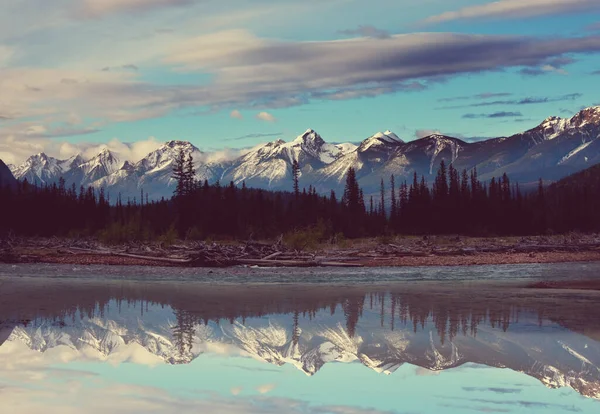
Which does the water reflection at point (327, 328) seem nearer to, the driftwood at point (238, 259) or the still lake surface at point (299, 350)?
the still lake surface at point (299, 350)

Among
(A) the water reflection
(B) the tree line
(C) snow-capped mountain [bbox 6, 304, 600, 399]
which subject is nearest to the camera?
(C) snow-capped mountain [bbox 6, 304, 600, 399]

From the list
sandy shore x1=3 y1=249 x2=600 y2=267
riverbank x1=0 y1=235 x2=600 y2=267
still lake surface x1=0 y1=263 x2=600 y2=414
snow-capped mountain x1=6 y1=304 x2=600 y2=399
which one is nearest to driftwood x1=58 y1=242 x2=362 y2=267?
riverbank x1=0 y1=235 x2=600 y2=267

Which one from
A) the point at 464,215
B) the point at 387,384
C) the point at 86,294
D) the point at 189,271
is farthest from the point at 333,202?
the point at 387,384

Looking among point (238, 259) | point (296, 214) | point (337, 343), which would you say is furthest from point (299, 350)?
point (296, 214)

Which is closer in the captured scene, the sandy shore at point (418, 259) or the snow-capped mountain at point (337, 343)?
the snow-capped mountain at point (337, 343)

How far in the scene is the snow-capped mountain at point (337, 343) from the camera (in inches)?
574

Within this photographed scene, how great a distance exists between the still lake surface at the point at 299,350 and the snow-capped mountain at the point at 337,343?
0.04m

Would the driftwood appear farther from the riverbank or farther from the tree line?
the tree line

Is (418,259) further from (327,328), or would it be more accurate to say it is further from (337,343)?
(337,343)

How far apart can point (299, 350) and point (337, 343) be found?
1148 mm

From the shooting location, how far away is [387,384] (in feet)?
42.3

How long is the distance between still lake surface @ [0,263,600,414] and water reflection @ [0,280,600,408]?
42 mm

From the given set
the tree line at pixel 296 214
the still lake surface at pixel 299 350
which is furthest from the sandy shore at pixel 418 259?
the tree line at pixel 296 214

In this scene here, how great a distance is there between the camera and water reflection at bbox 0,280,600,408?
15.1 m
